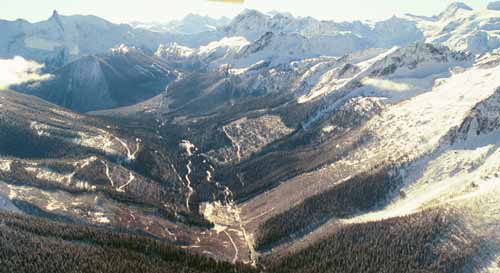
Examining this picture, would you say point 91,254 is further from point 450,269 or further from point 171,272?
point 450,269

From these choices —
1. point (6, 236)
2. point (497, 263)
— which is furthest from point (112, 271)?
point (497, 263)

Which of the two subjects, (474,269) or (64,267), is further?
(474,269)

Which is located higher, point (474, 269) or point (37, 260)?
point (37, 260)

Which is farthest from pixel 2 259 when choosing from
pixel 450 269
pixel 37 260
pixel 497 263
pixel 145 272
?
pixel 497 263

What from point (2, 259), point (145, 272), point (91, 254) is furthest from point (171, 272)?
point (2, 259)

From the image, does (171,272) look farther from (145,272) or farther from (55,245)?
(55,245)

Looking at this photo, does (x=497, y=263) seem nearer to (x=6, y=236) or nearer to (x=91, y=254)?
(x=91, y=254)

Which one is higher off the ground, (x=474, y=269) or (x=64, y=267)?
(x=64, y=267)

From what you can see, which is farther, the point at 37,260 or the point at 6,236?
the point at 6,236
